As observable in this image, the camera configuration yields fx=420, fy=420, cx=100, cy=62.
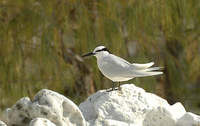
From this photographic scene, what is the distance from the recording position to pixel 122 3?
1.96 metres

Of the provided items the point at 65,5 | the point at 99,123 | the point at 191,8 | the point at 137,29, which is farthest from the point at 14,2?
the point at 99,123

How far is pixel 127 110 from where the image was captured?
132cm

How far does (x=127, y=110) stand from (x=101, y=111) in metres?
0.08

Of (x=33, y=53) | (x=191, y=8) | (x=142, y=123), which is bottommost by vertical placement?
(x=142, y=123)

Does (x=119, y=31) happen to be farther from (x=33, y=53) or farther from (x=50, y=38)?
(x=33, y=53)

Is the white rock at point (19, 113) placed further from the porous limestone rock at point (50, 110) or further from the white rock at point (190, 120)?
the white rock at point (190, 120)

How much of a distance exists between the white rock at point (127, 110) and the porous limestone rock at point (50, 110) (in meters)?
0.12

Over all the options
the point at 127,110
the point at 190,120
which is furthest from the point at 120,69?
the point at 190,120

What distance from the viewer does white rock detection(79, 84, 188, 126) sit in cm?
121

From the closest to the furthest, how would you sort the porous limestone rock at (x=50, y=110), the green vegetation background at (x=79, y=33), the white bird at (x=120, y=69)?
the porous limestone rock at (x=50, y=110)
the white bird at (x=120, y=69)
the green vegetation background at (x=79, y=33)

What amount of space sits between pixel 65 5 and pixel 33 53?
0.28 m

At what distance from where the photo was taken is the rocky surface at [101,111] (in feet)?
3.69

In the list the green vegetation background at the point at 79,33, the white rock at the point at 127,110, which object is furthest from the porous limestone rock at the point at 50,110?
the green vegetation background at the point at 79,33

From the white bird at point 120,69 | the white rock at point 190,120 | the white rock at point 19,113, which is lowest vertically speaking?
the white rock at point 190,120
